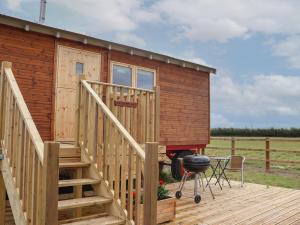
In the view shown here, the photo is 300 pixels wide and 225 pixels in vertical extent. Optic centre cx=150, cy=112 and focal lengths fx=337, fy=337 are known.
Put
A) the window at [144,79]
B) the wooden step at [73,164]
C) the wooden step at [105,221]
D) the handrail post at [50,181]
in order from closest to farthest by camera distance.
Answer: the handrail post at [50,181] < the wooden step at [105,221] < the wooden step at [73,164] < the window at [144,79]

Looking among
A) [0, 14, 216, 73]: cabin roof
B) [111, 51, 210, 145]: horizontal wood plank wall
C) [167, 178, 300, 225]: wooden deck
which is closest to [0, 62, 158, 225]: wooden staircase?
[167, 178, 300, 225]: wooden deck

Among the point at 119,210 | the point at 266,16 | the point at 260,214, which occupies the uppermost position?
the point at 266,16

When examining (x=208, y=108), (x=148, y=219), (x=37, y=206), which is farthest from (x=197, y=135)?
(x=37, y=206)

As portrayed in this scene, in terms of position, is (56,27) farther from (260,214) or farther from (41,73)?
(260,214)

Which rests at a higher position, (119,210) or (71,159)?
(71,159)

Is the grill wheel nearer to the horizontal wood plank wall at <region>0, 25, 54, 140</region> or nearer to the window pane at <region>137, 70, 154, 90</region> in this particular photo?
the window pane at <region>137, 70, 154, 90</region>

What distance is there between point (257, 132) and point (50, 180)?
86.6ft

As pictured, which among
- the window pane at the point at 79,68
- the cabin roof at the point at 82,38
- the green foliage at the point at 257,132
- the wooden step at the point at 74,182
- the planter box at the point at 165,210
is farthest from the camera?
the green foliage at the point at 257,132

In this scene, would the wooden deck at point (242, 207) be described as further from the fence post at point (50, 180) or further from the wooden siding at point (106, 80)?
the fence post at point (50, 180)

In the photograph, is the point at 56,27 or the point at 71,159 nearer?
the point at 71,159

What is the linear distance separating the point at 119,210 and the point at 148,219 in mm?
824

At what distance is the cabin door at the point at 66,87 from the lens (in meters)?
7.13

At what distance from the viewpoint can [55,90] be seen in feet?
23.3

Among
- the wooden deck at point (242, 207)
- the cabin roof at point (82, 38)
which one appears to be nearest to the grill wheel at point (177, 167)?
the wooden deck at point (242, 207)
